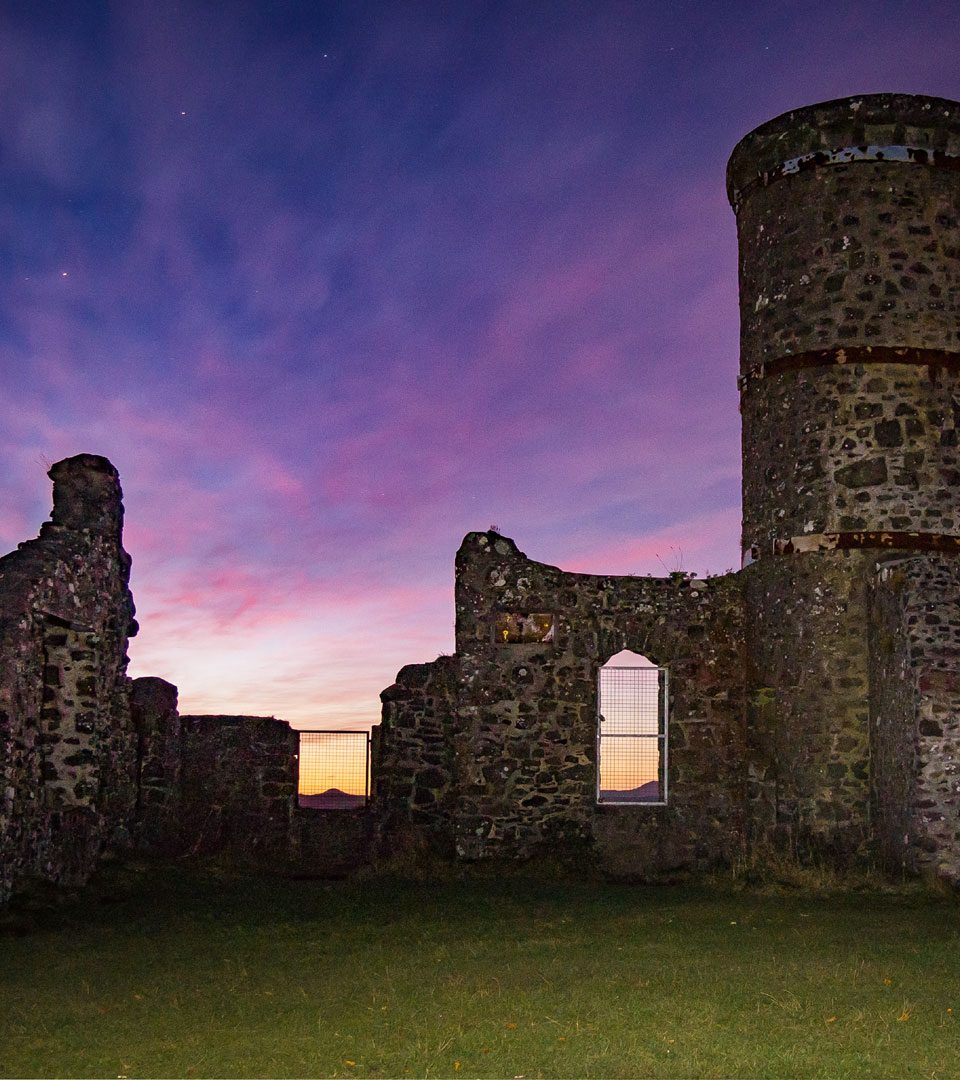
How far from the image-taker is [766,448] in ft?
52.5

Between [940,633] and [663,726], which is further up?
[940,633]

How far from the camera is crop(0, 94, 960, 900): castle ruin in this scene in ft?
47.7

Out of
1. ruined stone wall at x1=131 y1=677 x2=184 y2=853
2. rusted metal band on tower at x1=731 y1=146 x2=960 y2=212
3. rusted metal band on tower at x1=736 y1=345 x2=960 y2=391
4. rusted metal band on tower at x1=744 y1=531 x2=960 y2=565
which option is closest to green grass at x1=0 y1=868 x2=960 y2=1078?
rusted metal band on tower at x1=744 y1=531 x2=960 y2=565

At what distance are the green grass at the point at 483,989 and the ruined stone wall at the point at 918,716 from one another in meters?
0.99

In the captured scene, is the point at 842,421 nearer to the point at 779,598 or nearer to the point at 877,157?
the point at 779,598

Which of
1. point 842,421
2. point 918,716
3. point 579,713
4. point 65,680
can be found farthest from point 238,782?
point 842,421

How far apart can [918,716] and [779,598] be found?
111 inches

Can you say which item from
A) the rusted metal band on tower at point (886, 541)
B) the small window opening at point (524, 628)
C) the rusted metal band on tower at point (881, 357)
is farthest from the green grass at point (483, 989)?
the rusted metal band on tower at point (881, 357)

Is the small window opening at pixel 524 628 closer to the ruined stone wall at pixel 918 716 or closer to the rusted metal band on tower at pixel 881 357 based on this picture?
the ruined stone wall at pixel 918 716

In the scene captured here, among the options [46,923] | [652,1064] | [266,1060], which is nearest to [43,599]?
[46,923]

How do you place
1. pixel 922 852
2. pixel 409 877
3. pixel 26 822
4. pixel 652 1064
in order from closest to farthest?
1. pixel 652 1064
2. pixel 26 822
3. pixel 922 852
4. pixel 409 877

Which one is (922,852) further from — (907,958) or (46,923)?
(46,923)

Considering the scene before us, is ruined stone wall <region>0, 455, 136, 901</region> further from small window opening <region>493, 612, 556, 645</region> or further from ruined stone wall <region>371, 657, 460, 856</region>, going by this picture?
small window opening <region>493, 612, 556, 645</region>

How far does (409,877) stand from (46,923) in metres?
4.93
